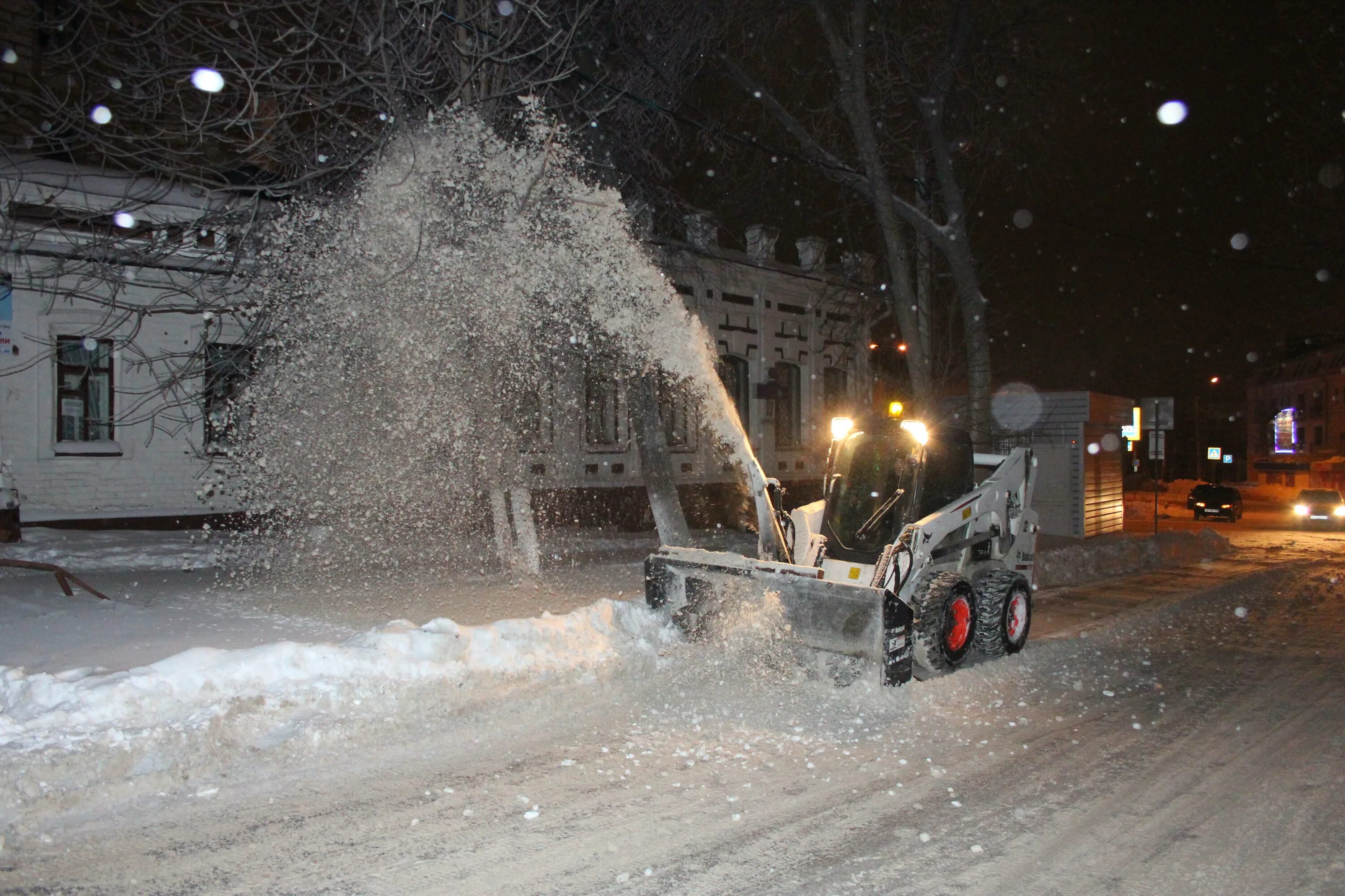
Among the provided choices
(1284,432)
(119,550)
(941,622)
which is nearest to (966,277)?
(941,622)

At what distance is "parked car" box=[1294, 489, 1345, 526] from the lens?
30.2m

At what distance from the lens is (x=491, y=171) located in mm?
10938

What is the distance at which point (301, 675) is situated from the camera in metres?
7.00

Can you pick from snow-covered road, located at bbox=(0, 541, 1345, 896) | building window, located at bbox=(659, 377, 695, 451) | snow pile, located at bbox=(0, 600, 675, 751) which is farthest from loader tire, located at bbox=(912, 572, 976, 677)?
building window, located at bbox=(659, 377, 695, 451)

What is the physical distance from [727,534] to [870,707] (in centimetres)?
1312

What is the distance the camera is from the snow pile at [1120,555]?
15.4m

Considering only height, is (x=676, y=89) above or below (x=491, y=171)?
above

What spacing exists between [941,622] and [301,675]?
5.28 m

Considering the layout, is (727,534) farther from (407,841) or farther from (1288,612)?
(407,841)

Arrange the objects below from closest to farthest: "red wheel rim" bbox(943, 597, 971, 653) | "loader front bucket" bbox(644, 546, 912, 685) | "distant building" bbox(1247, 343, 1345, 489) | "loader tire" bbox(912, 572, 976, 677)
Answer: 1. "loader front bucket" bbox(644, 546, 912, 685)
2. "loader tire" bbox(912, 572, 976, 677)
3. "red wheel rim" bbox(943, 597, 971, 653)
4. "distant building" bbox(1247, 343, 1345, 489)

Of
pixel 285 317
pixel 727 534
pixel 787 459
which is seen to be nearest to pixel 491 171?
pixel 285 317

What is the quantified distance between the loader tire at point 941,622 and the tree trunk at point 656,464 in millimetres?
5494

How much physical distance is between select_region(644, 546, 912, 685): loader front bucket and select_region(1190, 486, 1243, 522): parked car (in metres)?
33.9

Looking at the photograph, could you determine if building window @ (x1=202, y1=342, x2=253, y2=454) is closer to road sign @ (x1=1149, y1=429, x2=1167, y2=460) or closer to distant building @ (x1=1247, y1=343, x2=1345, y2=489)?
road sign @ (x1=1149, y1=429, x2=1167, y2=460)
